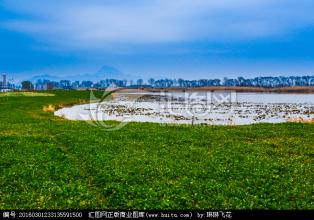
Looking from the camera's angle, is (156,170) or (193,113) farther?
(193,113)

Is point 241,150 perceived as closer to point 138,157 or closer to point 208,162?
point 208,162

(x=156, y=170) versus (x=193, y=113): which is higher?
(x=193, y=113)

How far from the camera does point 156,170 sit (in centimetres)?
2288

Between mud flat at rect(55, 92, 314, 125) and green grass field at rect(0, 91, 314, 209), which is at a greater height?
mud flat at rect(55, 92, 314, 125)

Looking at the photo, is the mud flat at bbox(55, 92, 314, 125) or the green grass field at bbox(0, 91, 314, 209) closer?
the green grass field at bbox(0, 91, 314, 209)

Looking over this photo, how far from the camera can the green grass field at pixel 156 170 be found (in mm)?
17469

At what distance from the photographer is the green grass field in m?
17.5

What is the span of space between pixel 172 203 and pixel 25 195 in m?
6.82

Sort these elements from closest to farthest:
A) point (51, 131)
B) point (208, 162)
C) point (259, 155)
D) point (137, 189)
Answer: point (137, 189), point (208, 162), point (259, 155), point (51, 131)

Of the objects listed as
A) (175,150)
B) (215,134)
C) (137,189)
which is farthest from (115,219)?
(215,134)

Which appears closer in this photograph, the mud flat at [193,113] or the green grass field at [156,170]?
the green grass field at [156,170]

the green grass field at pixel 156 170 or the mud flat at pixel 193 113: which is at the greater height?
the mud flat at pixel 193 113

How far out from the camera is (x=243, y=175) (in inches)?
864

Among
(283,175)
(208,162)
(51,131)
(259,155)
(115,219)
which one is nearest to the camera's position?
(115,219)
